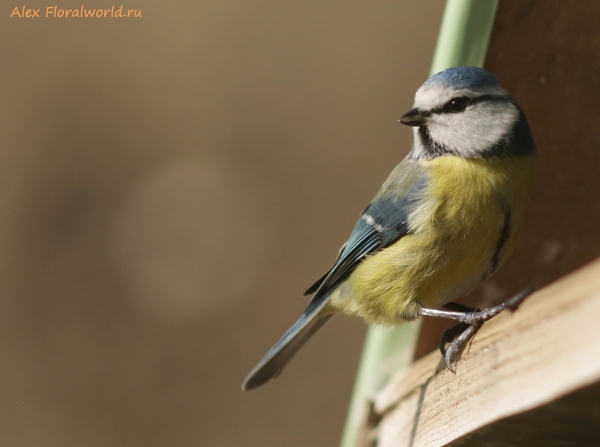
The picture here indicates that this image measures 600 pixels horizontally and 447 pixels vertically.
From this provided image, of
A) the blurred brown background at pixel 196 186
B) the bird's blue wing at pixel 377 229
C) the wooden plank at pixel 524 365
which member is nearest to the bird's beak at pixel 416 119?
the bird's blue wing at pixel 377 229

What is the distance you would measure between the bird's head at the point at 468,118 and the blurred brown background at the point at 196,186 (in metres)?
1.58

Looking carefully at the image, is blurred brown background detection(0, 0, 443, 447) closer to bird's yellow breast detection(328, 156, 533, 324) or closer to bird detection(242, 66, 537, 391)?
bird detection(242, 66, 537, 391)

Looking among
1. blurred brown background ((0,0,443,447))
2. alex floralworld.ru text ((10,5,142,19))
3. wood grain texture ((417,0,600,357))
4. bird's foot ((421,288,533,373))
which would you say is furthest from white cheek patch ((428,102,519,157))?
alex floralworld.ru text ((10,5,142,19))

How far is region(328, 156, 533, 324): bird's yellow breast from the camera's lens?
47.7 inches

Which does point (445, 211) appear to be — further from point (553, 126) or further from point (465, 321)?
point (553, 126)

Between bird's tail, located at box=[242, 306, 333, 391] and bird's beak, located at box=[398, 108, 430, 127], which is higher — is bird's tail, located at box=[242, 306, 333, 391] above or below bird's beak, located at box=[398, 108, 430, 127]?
below

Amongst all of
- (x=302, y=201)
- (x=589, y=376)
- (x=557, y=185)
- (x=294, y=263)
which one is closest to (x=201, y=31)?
(x=302, y=201)

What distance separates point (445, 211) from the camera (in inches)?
48.3

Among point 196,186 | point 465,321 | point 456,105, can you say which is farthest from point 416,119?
point 196,186

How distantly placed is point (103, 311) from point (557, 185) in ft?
6.56

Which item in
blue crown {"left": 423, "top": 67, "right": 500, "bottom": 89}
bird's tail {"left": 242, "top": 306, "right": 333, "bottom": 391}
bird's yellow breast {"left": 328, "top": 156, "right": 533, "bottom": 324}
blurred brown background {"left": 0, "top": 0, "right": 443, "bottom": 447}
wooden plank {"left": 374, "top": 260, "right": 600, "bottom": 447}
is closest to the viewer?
wooden plank {"left": 374, "top": 260, "right": 600, "bottom": 447}

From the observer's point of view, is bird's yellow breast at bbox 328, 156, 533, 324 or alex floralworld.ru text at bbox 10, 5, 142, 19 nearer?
bird's yellow breast at bbox 328, 156, 533, 324

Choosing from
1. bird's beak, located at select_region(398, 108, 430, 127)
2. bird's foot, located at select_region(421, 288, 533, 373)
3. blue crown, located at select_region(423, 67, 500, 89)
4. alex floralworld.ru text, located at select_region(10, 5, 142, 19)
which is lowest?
bird's foot, located at select_region(421, 288, 533, 373)

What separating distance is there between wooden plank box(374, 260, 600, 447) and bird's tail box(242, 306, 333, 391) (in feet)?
1.71
